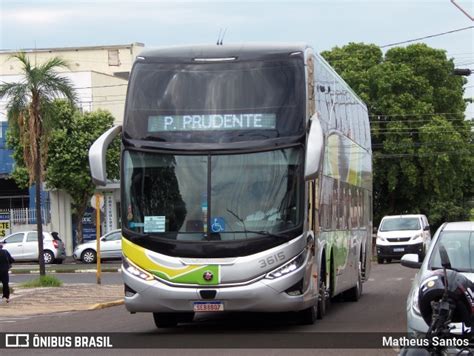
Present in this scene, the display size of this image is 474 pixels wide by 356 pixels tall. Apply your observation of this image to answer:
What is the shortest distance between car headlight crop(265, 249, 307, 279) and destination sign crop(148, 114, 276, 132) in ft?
6.29

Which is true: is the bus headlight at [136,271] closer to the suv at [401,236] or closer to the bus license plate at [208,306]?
the bus license plate at [208,306]

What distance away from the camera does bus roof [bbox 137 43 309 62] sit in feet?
47.9

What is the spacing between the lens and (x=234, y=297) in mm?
13688

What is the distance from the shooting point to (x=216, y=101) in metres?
14.4

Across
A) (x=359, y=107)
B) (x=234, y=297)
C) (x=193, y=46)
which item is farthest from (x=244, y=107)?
(x=359, y=107)

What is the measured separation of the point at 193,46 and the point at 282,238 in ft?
10.9

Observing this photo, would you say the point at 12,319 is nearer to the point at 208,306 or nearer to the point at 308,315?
the point at 308,315

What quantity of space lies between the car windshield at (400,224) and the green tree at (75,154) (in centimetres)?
1487

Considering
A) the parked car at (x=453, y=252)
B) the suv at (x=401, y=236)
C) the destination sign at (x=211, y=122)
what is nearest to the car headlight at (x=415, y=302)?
the parked car at (x=453, y=252)

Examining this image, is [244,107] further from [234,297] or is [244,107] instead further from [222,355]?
[222,355]

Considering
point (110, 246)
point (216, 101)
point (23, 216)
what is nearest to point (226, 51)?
point (216, 101)

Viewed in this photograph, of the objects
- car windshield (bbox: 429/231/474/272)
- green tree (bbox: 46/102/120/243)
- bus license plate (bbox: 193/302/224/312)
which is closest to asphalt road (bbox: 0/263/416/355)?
bus license plate (bbox: 193/302/224/312)

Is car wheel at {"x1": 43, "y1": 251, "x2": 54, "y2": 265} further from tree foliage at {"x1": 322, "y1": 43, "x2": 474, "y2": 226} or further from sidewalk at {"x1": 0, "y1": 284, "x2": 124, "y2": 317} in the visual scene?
tree foliage at {"x1": 322, "y1": 43, "x2": 474, "y2": 226}

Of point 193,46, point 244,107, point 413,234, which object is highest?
point 193,46
